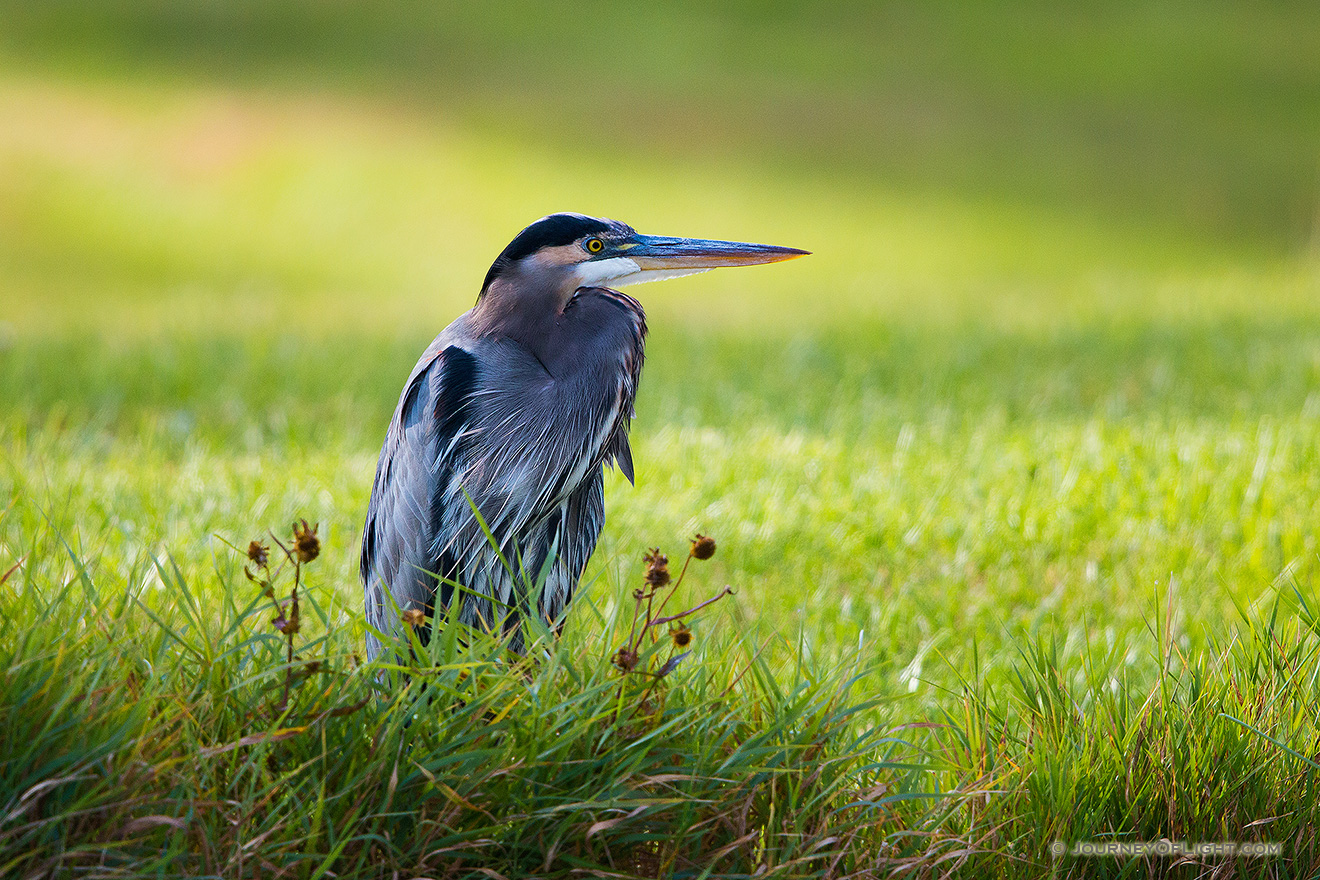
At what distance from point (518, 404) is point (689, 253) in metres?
0.59

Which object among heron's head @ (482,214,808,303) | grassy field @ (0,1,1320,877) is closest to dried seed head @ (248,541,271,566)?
grassy field @ (0,1,1320,877)

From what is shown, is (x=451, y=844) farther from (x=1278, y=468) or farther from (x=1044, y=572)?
(x=1278, y=468)

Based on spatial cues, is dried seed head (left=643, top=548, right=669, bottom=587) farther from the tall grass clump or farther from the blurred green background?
the blurred green background

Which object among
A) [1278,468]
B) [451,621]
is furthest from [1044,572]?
[451,621]

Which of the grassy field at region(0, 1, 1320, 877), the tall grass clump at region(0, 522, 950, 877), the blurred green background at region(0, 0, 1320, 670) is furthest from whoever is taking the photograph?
the blurred green background at region(0, 0, 1320, 670)

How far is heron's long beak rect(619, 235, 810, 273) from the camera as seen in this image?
3035 millimetres

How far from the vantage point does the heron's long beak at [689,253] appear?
9.96ft

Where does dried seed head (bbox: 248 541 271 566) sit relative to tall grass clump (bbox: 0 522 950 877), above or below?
above

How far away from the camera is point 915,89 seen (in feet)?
63.1

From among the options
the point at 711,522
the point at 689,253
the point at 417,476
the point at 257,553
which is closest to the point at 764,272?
the point at 711,522

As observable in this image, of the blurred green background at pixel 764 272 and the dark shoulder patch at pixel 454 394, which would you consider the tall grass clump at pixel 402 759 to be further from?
the dark shoulder patch at pixel 454 394

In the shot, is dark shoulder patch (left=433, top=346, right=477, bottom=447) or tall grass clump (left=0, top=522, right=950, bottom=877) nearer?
tall grass clump (left=0, top=522, right=950, bottom=877)

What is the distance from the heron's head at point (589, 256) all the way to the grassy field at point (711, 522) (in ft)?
2.85

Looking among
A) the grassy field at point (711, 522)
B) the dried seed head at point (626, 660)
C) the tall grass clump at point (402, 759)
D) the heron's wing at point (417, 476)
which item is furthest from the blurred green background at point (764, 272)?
the dried seed head at point (626, 660)
